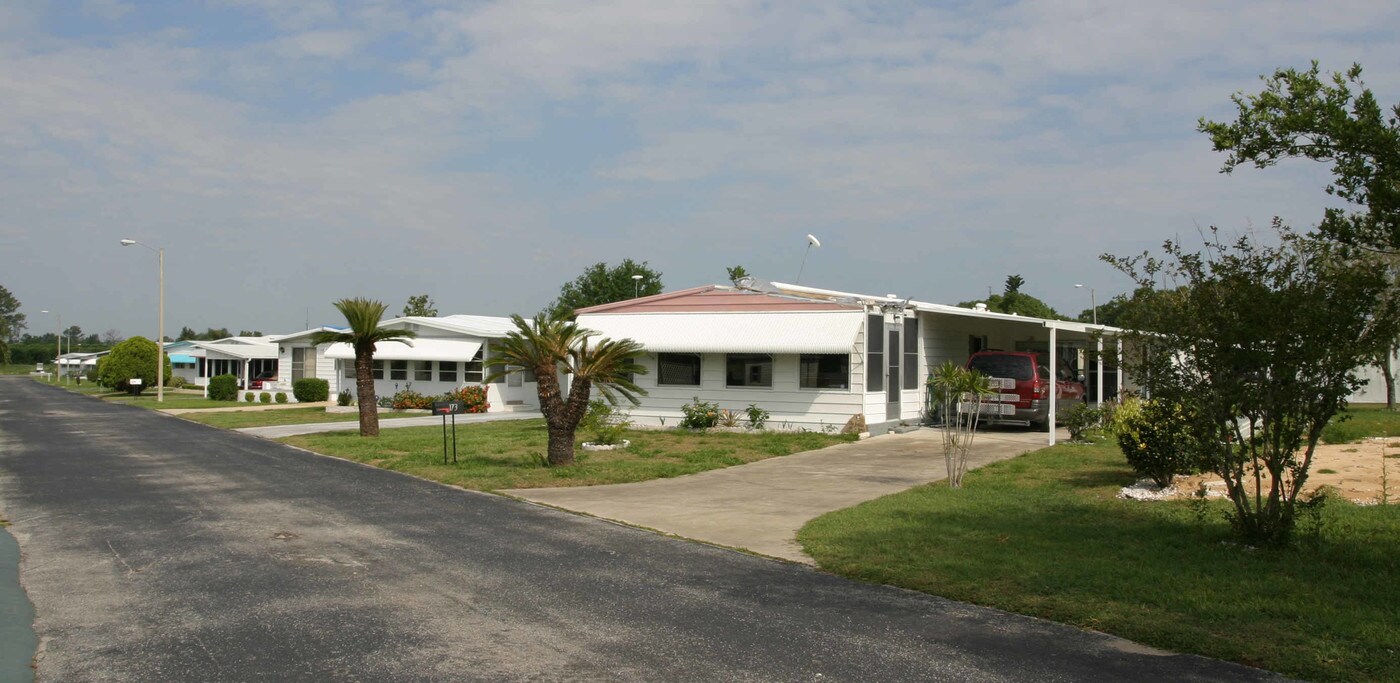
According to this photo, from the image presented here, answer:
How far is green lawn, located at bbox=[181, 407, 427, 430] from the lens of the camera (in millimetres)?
27125

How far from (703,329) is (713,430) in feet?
7.31

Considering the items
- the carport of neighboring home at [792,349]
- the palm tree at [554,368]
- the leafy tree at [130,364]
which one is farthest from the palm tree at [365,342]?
the leafy tree at [130,364]

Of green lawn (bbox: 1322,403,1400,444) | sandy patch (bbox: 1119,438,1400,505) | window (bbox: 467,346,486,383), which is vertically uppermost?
window (bbox: 467,346,486,383)

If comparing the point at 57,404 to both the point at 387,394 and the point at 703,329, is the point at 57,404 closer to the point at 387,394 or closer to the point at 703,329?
the point at 387,394

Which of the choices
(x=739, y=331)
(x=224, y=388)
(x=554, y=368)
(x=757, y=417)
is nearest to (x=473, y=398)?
(x=739, y=331)

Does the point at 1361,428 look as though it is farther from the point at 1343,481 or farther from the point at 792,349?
the point at 792,349

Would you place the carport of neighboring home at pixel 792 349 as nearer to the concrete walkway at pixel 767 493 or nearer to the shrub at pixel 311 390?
the concrete walkway at pixel 767 493

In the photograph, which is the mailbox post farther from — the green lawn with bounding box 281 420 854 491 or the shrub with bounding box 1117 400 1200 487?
the shrub with bounding box 1117 400 1200 487

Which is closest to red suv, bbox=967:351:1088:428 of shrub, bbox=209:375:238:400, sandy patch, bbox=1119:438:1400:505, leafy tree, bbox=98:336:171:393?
sandy patch, bbox=1119:438:1400:505

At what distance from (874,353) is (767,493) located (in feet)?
28.5

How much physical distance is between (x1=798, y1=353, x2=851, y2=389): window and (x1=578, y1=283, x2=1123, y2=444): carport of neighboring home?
2 cm

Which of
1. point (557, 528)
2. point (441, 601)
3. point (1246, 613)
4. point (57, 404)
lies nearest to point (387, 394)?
point (57, 404)

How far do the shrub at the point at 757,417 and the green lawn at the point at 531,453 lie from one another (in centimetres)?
56

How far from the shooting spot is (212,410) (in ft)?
111
